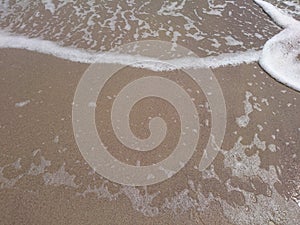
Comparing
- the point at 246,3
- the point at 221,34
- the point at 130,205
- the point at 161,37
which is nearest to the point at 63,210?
the point at 130,205

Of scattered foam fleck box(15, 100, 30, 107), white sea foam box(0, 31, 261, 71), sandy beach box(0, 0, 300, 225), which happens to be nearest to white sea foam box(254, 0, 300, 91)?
sandy beach box(0, 0, 300, 225)

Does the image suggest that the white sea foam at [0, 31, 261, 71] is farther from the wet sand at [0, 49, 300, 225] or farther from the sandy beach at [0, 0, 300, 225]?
the wet sand at [0, 49, 300, 225]

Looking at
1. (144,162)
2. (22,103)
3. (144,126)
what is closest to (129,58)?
(144,126)

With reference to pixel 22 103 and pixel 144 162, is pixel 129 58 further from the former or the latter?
pixel 144 162

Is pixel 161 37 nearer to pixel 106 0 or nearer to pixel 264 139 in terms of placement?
pixel 106 0

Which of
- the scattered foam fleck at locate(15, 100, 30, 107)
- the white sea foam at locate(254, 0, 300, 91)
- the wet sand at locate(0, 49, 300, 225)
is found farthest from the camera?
the white sea foam at locate(254, 0, 300, 91)

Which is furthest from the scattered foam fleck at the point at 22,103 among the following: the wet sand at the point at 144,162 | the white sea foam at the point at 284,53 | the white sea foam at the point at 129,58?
the white sea foam at the point at 284,53
